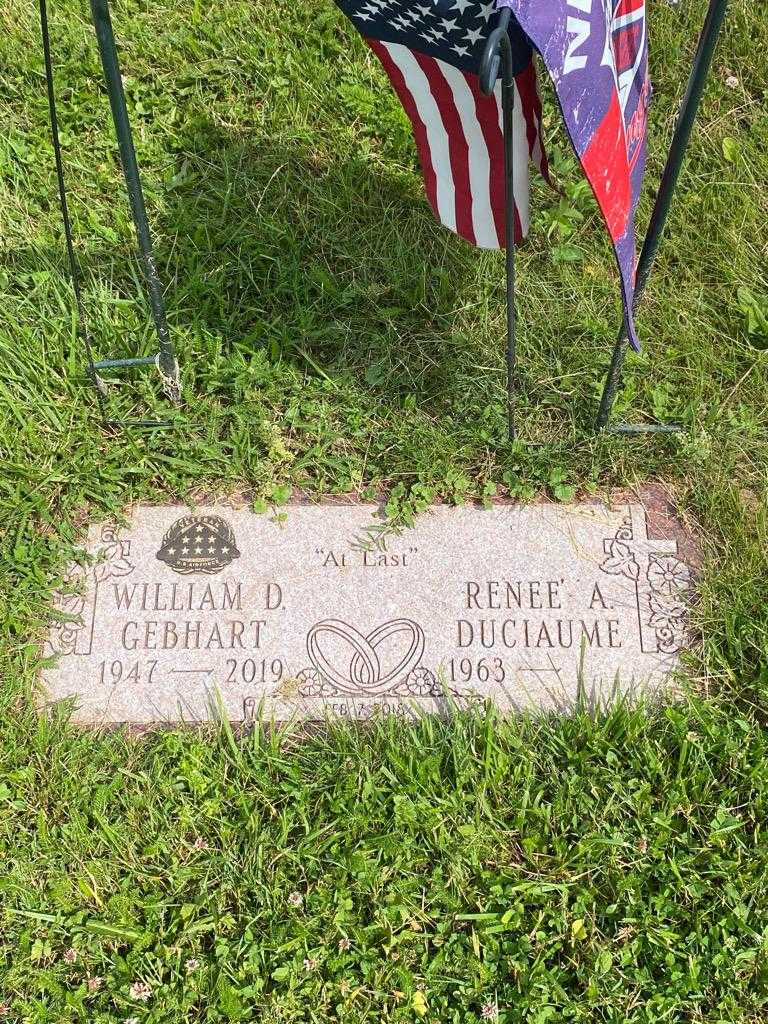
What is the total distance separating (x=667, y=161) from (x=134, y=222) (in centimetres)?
167

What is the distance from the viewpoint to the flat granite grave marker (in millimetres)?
2746

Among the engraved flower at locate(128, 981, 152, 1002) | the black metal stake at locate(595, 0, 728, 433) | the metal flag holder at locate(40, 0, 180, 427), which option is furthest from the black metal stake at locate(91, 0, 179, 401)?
the engraved flower at locate(128, 981, 152, 1002)

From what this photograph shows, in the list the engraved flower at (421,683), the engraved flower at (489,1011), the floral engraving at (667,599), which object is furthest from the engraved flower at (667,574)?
the engraved flower at (489,1011)

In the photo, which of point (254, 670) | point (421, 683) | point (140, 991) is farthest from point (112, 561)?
point (140, 991)

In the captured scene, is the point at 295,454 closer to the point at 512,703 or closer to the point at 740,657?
the point at 512,703

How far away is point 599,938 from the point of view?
94.7 inches

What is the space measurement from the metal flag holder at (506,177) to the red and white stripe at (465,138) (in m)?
0.17

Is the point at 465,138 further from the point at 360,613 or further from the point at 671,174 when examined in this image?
the point at 360,613

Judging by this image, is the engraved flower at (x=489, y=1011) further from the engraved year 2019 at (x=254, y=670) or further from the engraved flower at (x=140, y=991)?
the engraved year 2019 at (x=254, y=670)

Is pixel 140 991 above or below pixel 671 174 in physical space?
below

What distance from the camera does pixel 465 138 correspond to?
2494mm

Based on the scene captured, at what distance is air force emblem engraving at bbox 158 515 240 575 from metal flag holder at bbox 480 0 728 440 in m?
0.98

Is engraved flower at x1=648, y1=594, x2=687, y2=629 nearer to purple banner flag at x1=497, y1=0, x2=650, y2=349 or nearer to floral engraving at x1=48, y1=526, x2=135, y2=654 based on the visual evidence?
purple banner flag at x1=497, y1=0, x2=650, y2=349

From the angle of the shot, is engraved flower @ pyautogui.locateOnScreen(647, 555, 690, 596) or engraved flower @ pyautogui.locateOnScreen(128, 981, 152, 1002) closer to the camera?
engraved flower @ pyautogui.locateOnScreen(128, 981, 152, 1002)
